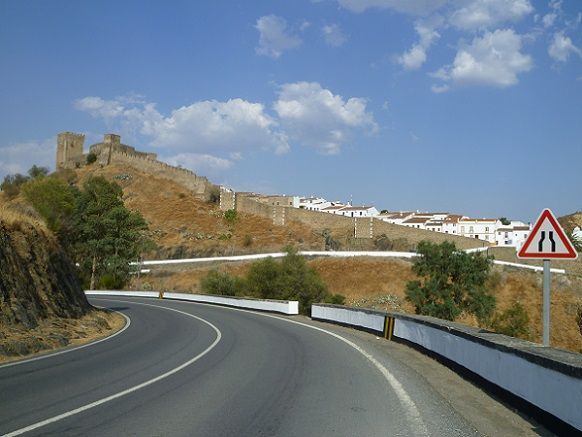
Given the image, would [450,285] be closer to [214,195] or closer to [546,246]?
[546,246]

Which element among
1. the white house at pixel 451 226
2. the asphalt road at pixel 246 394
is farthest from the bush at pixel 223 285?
the white house at pixel 451 226

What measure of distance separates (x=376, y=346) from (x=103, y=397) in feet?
30.5

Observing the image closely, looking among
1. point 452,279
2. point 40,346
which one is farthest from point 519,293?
point 40,346

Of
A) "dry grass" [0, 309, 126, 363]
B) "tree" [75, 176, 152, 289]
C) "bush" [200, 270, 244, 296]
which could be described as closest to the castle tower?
"tree" [75, 176, 152, 289]

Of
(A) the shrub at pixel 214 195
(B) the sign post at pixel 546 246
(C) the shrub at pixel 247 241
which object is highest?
(A) the shrub at pixel 214 195

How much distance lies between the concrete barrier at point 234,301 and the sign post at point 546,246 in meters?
24.6

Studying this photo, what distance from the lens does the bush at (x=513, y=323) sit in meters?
43.2

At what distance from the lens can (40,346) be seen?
16.6 meters

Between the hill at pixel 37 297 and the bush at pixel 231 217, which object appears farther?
the bush at pixel 231 217

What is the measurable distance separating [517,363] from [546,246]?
72.4 inches

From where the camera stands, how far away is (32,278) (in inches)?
843

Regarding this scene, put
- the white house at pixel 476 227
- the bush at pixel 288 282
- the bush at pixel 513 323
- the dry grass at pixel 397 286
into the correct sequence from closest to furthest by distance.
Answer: the bush at pixel 513 323
the bush at pixel 288 282
the dry grass at pixel 397 286
the white house at pixel 476 227

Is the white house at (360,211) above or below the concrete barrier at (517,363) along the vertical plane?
above

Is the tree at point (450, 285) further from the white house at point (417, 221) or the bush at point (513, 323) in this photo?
the white house at point (417, 221)
